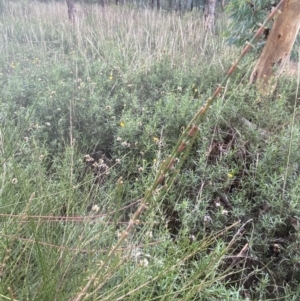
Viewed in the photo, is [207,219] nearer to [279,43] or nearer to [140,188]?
[140,188]

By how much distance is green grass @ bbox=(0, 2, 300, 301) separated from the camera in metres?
1.07

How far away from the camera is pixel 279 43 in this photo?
9.16 ft

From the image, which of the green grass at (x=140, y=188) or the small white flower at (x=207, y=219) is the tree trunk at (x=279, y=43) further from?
the small white flower at (x=207, y=219)

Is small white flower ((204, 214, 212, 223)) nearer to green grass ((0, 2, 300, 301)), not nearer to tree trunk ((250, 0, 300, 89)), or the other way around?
green grass ((0, 2, 300, 301))

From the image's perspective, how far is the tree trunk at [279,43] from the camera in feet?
8.79

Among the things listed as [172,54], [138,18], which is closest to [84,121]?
[172,54]

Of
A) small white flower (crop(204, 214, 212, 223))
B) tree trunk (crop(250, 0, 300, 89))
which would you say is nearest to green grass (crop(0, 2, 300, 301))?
small white flower (crop(204, 214, 212, 223))

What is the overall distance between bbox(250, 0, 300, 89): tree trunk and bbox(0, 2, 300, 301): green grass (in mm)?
210

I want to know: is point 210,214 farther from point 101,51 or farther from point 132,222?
point 101,51

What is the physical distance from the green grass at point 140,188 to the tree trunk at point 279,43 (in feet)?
0.69

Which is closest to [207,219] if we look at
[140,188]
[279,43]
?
[140,188]

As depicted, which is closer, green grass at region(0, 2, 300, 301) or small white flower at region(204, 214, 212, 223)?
green grass at region(0, 2, 300, 301)

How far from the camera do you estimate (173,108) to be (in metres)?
2.22

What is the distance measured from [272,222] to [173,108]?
38.3 inches
